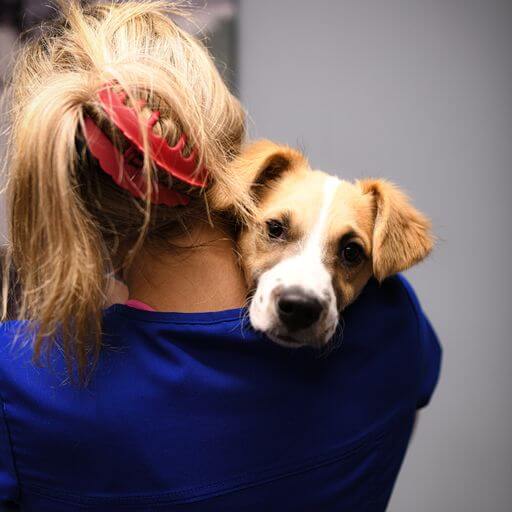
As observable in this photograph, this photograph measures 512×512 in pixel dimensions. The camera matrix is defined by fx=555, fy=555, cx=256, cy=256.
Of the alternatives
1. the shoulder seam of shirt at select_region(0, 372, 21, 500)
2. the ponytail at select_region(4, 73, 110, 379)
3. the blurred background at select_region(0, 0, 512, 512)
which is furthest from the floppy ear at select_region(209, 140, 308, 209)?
the blurred background at select_region(0, 0, 512, 512)

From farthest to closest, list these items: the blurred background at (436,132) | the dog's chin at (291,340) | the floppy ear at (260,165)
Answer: the blurred background at (436,132) → the floppy ear at (260,165) → the dog's chin at (291,340)

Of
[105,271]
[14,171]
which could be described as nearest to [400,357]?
[105,271]

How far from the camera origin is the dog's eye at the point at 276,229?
81 cm

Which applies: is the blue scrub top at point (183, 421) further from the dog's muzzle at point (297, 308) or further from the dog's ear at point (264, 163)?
the dog's ear at point (264, 163)

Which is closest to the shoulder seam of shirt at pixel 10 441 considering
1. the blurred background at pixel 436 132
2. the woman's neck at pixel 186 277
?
the woman's neck at pixel 186 277

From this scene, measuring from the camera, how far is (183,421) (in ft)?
1.93

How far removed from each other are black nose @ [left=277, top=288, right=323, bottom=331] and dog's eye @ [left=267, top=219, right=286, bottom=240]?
12 centimetres

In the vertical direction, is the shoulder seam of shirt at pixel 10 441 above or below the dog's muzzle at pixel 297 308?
below

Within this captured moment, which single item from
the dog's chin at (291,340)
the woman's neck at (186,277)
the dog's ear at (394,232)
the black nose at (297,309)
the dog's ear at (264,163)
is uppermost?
the dog's ear at (264,163)

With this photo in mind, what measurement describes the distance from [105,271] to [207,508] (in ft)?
0.93

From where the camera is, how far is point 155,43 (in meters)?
0.71

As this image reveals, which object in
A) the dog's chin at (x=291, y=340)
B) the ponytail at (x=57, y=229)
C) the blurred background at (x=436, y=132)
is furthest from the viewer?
the blurred background at (x=436, y=132)

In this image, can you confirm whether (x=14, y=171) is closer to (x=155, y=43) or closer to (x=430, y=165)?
(x=155, y=43)

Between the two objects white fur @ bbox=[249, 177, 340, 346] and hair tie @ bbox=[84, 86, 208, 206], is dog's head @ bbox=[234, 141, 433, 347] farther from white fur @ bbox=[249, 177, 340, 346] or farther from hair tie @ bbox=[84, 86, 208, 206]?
hair tie @ bbox=[84, 86, 208, 206]
